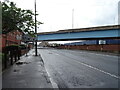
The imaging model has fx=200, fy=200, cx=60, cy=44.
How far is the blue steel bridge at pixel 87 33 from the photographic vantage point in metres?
44.0

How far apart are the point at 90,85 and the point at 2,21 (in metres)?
8.51

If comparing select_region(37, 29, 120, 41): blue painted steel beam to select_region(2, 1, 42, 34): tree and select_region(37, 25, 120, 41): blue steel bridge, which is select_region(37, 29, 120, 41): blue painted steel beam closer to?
select_region(37, 25, 120, 41): blue steel bridge

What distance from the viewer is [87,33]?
168ft

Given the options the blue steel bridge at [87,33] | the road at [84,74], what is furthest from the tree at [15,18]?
the blue steel bridge at [87,33]

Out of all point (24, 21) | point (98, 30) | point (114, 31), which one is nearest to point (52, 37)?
point (98, 30)

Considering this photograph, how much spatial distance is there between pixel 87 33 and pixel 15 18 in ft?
125

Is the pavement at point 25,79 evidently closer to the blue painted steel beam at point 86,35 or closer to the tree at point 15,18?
the tree at point 15,18

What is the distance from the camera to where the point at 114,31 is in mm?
43719

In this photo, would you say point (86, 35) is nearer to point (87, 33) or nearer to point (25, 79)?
point (87, 33)

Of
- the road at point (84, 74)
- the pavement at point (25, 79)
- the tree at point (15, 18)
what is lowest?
the road at point (84, 74)

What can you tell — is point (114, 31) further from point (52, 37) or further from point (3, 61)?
point (3, 61)

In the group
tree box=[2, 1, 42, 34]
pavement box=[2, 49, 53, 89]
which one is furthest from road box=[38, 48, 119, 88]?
tree box=[2, 1, 42, 34]

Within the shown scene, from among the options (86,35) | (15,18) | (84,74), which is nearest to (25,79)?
(84,74)

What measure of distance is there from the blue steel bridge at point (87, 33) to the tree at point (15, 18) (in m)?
30.8
